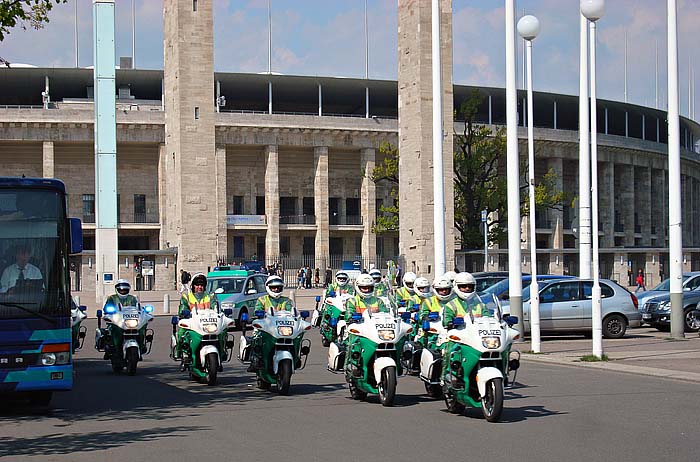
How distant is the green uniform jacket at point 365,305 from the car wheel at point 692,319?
1335 cm

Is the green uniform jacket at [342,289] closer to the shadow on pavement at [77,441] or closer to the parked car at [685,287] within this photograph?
the parked car at [685,287]

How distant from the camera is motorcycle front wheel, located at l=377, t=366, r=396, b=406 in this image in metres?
13.0

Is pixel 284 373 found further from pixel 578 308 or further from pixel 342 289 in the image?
pixel 578 308

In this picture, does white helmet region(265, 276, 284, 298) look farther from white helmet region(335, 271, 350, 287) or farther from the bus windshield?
white helmet region(335, 271, 350, 287)

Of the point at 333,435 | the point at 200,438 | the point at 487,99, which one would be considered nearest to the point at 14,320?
the point at 200,438

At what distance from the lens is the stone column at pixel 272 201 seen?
77431 mm

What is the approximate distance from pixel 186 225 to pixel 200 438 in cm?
4496

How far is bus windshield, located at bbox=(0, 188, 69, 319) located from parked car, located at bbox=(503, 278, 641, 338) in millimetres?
13973

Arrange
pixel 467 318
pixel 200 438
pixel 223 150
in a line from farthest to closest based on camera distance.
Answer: pixel 223 150 < pixel 467 318 < pixel 200 438

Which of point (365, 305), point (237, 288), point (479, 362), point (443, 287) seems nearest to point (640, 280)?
point (237, 288)

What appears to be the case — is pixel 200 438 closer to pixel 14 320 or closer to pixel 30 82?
pixel 14 320

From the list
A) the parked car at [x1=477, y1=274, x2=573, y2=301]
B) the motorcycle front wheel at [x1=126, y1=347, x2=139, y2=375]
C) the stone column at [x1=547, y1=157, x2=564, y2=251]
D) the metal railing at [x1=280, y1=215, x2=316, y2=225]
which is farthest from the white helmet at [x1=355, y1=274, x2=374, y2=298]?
the stone column at [x1=547, y1=157, x2=564, y2=251]

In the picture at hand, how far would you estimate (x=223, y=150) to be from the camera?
250 feet

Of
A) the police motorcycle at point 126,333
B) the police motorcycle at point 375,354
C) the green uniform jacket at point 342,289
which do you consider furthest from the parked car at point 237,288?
the police motorcycle at point 375,354
